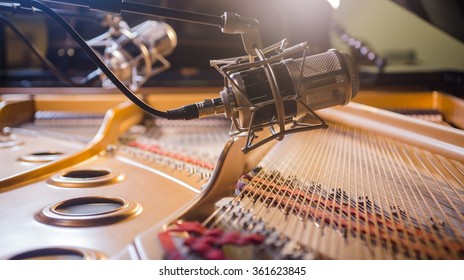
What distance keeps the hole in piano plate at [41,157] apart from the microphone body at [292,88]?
89 centimetres

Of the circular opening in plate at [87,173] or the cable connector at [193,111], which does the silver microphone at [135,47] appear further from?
the cable connector at [193,111]

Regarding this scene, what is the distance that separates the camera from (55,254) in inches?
38.5

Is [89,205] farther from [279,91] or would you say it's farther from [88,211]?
A: [279,91]

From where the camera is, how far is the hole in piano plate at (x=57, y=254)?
3.13 ft

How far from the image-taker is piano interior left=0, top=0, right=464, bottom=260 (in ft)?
3.13

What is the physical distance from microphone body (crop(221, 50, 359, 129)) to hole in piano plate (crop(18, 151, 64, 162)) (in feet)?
2.93

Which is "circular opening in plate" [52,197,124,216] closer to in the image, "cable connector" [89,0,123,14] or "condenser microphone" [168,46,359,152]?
"condenser microphone" [168,46,359,152]

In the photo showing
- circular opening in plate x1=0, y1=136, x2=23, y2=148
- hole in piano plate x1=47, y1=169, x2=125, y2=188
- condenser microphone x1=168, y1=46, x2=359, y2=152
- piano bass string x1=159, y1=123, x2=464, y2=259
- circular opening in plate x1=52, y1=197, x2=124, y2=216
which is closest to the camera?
piano bass string x1=159, y1=123, x2=464, y2=259

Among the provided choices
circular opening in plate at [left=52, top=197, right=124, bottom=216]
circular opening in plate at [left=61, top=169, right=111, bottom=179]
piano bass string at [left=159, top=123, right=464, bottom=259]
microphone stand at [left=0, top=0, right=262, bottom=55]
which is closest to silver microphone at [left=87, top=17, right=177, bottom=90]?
circular opening in plate at [left=61, top=169, right=111, bottom=179]

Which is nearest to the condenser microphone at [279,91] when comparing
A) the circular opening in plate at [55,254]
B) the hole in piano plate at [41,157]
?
the circular opening in plate at [55,254]

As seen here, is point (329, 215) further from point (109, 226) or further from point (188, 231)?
point (109, 226)

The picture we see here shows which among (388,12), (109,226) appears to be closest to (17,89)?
(109,226)

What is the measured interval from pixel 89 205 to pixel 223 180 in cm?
39
